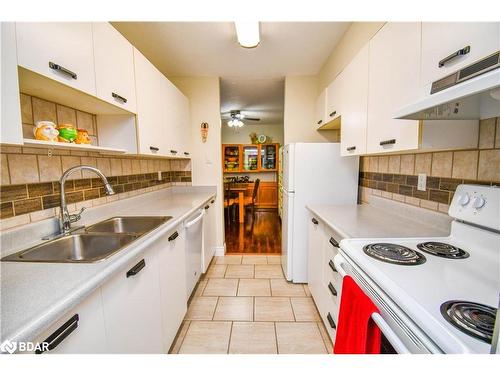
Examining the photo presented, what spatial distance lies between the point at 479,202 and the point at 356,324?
0.71 metres

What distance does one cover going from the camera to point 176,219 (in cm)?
160

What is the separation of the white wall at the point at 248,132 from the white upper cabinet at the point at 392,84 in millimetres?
5223

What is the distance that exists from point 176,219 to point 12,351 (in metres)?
1.11

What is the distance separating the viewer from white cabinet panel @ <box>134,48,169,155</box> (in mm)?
1721

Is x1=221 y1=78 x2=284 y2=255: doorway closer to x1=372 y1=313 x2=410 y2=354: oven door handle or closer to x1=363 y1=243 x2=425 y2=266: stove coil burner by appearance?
x1=363 y1=243 x2=425 y2=266: stove coil burner

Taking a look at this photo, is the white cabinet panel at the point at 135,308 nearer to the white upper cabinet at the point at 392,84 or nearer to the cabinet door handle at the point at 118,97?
the cabinet door handle at the point at 118,97

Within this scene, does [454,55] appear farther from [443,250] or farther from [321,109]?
[321,109]

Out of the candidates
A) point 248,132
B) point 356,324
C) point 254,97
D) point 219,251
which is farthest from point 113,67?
point 248,132

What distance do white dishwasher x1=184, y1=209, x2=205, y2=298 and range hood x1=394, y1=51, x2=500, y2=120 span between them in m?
1.60

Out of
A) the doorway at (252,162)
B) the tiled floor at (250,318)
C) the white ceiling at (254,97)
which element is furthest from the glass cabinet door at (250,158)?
the tiled floor at (250,318)

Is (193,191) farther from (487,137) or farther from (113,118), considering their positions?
(487,137)

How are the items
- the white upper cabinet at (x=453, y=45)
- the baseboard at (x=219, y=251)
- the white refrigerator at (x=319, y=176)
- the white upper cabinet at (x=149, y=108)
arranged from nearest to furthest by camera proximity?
the white upper cabinet at (x=453, y=45), the white upper cabinet at (x=149, y=108), the white refrigerator at (x=319, y=176), the baseboard at (x=219, y=251)

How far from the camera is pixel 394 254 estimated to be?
949 millimetres

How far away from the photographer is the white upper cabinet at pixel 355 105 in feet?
4.98
